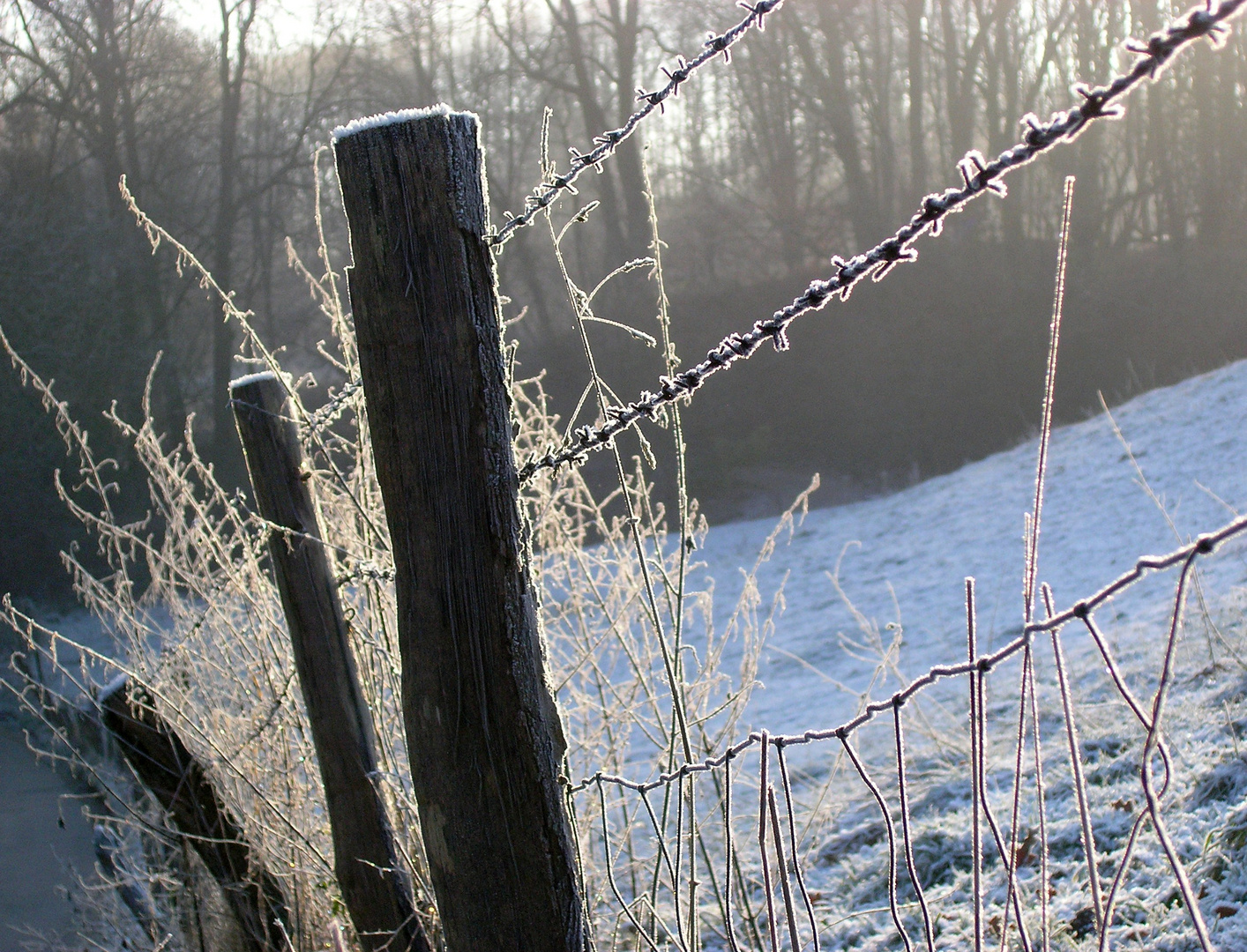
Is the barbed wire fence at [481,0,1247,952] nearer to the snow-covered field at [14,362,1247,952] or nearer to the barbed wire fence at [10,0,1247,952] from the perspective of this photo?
the barbed wire fence at [10,0,1247,952]

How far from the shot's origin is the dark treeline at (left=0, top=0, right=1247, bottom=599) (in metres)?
16.2

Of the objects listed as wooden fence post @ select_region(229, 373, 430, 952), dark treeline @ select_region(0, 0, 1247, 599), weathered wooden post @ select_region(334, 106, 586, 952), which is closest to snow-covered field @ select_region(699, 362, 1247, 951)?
wooden fence post @ select_region(229, 373, 430, 952)

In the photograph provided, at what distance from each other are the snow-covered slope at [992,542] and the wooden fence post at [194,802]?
3.17 metres

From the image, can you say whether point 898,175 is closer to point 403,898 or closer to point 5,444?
point 5,444

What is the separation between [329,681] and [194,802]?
1016mm

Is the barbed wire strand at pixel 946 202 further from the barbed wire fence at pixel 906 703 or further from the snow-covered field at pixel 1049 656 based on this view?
the snow-covered field at pixel 1049 656

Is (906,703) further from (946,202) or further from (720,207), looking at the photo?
(720,207)

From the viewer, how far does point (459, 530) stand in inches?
56.7

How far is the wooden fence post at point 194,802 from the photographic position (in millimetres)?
3227

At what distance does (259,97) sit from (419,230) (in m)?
19.9

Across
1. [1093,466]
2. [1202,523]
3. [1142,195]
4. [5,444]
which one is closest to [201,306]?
[5,444]

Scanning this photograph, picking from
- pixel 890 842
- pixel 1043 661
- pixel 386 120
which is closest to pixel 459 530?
pixel 386 120

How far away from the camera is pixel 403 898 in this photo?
2684 millimetres

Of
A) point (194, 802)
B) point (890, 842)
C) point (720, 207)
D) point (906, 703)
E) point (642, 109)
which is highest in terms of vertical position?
point (720, 207)
